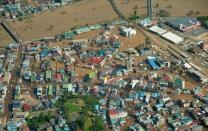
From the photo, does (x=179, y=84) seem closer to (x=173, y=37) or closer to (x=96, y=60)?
(x=96, y=60)

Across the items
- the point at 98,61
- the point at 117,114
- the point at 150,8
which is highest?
the point at 150,8

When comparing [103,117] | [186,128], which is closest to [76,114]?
[103,117]

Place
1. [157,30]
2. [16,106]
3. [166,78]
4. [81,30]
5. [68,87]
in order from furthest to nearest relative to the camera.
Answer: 1. [81,30]
2. [157,30]
3. [166,78]
4. [68,87]
5. [16,106]

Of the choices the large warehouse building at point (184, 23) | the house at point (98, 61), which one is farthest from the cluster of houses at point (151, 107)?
the large warehouse building at point (184, 23)

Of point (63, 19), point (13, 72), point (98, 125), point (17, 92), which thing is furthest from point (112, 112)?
point (63, 19)

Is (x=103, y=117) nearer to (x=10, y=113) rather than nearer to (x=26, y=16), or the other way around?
(x=10, y=113)

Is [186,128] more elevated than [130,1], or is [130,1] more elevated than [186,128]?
[130,1]

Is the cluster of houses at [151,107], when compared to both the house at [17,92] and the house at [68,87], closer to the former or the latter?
the house at [68,87]
